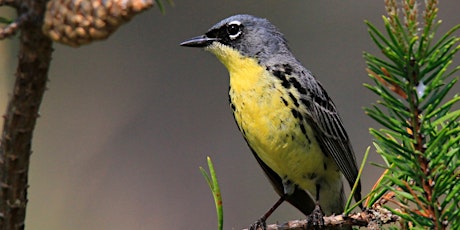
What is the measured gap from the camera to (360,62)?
503cm

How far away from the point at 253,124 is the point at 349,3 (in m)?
3.03

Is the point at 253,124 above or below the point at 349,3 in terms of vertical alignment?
below

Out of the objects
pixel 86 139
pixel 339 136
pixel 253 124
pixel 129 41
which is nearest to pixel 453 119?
pixel 253 124

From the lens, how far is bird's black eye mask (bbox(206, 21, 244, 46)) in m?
2.82

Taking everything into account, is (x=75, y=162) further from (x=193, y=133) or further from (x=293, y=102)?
(x=293, y=102)

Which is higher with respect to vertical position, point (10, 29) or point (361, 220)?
point (10, 29)

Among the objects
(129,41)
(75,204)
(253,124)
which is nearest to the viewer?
(253,124)

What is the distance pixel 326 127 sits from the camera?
266 centimetres

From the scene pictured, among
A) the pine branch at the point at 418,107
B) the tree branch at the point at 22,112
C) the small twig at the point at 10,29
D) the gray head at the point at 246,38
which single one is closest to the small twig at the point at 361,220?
the pine branch at the point at 418,107

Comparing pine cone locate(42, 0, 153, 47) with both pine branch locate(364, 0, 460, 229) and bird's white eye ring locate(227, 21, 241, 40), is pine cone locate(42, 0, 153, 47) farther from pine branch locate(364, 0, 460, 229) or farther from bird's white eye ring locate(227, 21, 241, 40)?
bird's white eye ring locate(227, 21, 241, 40)

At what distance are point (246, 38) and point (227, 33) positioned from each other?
78mm

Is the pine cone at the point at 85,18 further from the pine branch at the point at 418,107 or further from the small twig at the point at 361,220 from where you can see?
the small twig at the point at 361,220

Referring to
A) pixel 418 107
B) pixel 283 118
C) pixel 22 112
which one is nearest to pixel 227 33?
pixel 283 118

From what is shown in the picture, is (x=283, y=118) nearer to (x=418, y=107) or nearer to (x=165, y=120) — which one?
(x=418, y=107)
